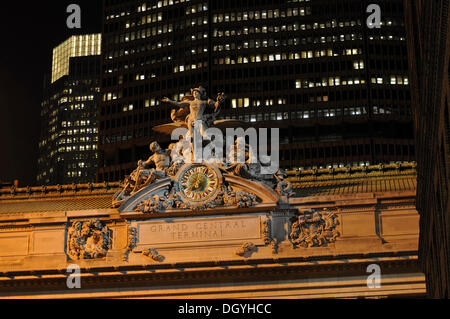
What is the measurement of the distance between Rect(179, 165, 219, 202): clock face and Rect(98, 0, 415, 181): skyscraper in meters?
101

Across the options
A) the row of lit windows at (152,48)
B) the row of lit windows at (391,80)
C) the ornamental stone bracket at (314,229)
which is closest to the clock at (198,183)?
the ornamental stone bracket at (314,229)

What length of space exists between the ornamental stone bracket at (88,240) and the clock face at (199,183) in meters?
5.88

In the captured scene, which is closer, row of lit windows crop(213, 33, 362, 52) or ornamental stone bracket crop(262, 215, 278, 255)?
ornamental stone bracket crop(262, 215, 278, 255)

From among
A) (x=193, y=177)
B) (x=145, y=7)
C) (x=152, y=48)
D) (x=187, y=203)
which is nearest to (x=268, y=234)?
(x=187, y=203)

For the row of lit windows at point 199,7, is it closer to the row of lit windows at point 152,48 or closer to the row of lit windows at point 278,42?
the row of lit windows at point 152,48

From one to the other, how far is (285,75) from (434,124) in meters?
137

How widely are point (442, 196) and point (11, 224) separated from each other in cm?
3981

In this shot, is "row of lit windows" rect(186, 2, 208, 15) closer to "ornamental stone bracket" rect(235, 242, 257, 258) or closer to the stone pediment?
the stone pediment

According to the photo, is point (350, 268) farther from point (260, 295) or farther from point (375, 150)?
point (375, 150)

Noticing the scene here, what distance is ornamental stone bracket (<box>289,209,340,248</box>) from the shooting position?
6950 centimetres

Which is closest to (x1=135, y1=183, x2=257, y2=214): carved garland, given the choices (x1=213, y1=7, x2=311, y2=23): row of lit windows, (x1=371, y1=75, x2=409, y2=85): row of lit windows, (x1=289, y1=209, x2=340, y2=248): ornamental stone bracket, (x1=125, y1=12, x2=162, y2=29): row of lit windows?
(x1=289, y1=209, x2=340, y2=248): ornamental stone bracket

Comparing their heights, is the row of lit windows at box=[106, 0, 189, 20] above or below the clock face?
above

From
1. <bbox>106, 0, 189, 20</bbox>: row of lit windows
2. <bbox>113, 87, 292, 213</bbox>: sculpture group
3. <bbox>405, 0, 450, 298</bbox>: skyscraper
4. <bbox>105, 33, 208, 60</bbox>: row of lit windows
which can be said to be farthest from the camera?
<bbox>106, 0, 189, 20</bbox>: row of lit windows

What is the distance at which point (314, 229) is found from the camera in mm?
69938
